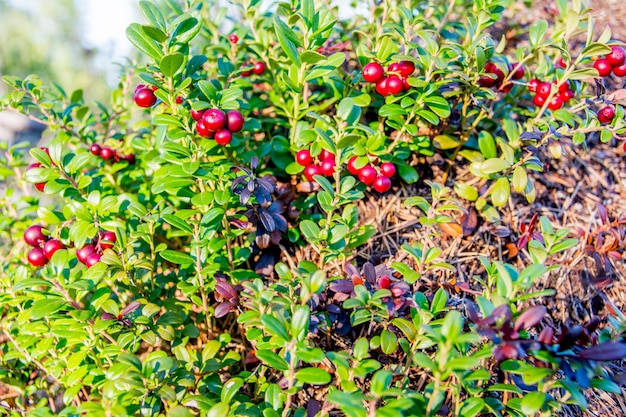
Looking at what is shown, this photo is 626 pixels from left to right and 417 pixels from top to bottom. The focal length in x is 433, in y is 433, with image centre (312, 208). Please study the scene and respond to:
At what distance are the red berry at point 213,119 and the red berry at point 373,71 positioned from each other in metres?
0.62

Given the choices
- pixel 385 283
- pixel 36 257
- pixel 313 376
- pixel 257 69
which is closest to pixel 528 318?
pixel 385 283

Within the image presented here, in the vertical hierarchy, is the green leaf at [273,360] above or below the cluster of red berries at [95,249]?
below

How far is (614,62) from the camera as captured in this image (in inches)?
69.7

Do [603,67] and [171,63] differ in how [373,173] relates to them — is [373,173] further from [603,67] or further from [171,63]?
[603,67]

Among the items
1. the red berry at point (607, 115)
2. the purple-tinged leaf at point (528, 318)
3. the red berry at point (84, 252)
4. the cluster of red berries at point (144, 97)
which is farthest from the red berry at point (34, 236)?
the red berry at point (607, 115)

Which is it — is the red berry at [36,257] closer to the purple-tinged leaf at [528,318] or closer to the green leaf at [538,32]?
the purple-tinged leaf at [528,318]

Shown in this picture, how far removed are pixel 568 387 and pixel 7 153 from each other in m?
2.65

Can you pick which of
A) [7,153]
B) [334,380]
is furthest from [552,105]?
[7,153]

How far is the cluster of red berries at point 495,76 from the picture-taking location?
187 centimetres

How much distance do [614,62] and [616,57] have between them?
0.02 m

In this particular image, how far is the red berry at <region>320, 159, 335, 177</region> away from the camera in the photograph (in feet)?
5.83

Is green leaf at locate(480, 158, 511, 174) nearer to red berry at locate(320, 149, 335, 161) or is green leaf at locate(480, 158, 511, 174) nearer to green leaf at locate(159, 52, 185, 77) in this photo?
red berry at locate(320, 149, 335, 161)

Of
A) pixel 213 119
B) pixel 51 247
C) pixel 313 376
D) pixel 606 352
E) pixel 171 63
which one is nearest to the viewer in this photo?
pixel 606 352

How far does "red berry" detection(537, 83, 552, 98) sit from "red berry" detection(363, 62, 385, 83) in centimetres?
79
